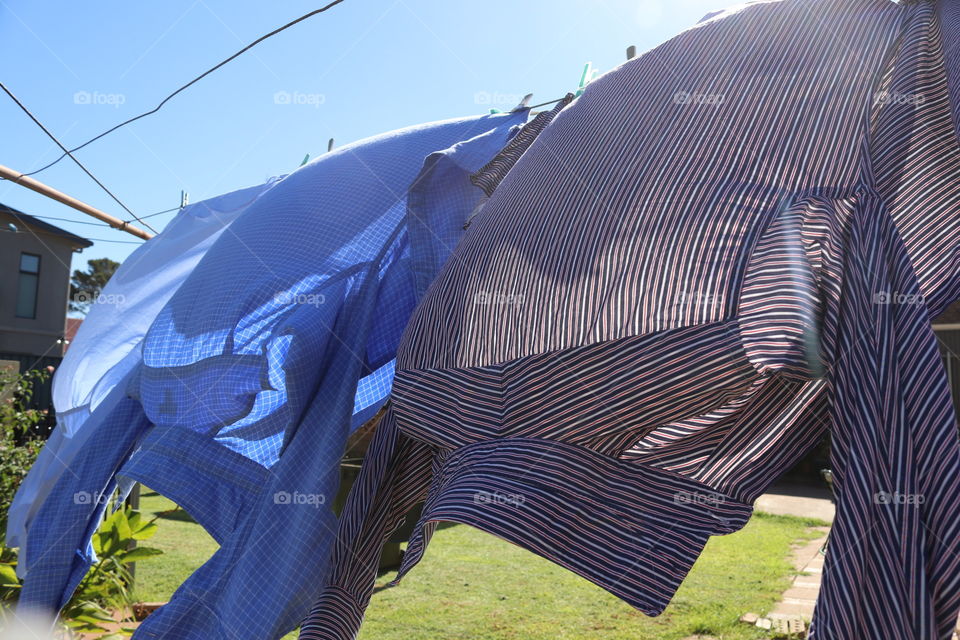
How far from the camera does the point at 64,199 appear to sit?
4.62m

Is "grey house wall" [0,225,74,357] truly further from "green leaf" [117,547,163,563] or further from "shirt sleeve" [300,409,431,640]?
"shirt sleeve" [300,409,431,640]

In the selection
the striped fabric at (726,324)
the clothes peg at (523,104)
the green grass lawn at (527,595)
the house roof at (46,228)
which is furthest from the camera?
the house roof at (46,228)

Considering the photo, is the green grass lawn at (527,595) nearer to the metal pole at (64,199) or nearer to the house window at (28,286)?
the metal pole at (64,199)

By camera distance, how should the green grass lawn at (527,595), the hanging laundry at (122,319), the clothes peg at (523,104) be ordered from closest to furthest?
1. the clothes peg at (523,104)
2. the hanging laundry at (122,319)
3. the green grass lawn at (527,595)

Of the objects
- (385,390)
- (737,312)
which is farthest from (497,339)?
(385,390)

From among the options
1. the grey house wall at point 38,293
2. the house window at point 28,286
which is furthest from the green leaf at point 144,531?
the house window at point 28,286

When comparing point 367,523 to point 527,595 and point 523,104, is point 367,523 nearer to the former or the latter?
point 523,104

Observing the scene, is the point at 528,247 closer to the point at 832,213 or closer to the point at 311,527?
the point at 832,213

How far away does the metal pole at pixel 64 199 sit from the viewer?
4.22 metres

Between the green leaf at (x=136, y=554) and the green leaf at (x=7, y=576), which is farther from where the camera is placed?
the green leaf at (x=136, y=554)

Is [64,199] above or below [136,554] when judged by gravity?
above

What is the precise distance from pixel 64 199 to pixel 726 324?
4.61m

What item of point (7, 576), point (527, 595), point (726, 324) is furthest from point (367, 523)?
point (527, 595)

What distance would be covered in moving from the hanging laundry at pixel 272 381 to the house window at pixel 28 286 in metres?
20.5
